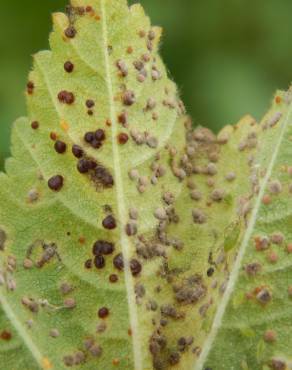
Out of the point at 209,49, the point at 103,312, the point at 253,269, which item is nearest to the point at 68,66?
the point at 103,312

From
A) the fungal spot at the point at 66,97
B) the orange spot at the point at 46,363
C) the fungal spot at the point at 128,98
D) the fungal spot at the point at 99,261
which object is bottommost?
the orange spot at the point at 46,363

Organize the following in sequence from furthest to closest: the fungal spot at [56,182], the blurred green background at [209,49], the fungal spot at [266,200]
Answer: the blurred green background at [209,49]
the fungal spot at [266,200]
the fungal spot at [56,182]

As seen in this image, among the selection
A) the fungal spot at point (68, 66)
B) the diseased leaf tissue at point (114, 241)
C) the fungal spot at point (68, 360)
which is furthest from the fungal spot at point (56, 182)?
the fungal spot at point (68, 360)

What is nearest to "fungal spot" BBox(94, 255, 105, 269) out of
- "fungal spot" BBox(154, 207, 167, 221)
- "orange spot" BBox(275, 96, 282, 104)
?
"fungal spot" BBox(154, 207, 167, 221)

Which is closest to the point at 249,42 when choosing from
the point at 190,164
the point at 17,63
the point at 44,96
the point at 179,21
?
the point at 179,21

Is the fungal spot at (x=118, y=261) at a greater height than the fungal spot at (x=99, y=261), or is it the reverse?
the fungal spot at (x=118, y=261)

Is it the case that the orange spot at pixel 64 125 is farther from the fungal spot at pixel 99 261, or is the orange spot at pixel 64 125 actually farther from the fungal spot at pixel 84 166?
the fungal spot at pixel 99 261
